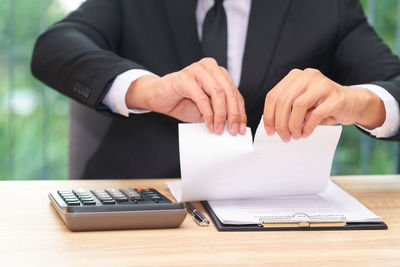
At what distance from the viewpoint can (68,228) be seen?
2.34ft

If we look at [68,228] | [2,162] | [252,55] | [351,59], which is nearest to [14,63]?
[2,162]

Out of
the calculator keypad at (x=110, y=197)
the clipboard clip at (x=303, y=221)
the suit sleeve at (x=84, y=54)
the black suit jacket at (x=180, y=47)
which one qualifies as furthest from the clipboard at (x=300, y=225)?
the black suit jacket at (x=180, y=47)

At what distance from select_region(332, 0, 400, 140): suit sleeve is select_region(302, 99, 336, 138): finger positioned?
522mm

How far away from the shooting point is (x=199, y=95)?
875 millimetres

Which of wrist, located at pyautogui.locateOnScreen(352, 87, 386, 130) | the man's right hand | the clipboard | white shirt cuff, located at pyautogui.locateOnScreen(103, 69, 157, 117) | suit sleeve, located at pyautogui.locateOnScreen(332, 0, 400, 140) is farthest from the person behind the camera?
suit sleeve, located at pyautogui.locateOnScreen(332, 0, 400, 140)

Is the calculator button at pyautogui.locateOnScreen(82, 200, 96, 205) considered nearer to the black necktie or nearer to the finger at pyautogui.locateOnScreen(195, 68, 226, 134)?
the finger at pyautogui.locateOnScreen(195, 68, 226, 134)

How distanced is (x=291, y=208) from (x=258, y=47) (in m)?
0.62

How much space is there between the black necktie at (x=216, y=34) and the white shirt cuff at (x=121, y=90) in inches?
12.7

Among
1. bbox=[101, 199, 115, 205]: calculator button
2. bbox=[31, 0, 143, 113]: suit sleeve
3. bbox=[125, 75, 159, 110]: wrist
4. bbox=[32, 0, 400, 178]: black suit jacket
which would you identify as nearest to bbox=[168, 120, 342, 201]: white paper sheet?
bbox=[101, 199, 115, 205]: calculator button

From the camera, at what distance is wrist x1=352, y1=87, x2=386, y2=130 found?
96 cm

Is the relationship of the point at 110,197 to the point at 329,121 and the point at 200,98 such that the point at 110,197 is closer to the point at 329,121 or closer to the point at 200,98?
the point at 200,98

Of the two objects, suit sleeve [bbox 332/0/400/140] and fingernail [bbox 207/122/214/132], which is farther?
suit sleeve [bbox 332/0/400/140]

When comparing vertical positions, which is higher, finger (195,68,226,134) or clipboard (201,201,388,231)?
finger (195,68,226,134)

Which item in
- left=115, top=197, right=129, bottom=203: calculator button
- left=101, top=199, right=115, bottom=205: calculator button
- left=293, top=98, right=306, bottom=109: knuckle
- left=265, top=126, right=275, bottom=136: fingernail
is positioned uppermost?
left=293, top=98, right=306, bottom=109: knuckle
